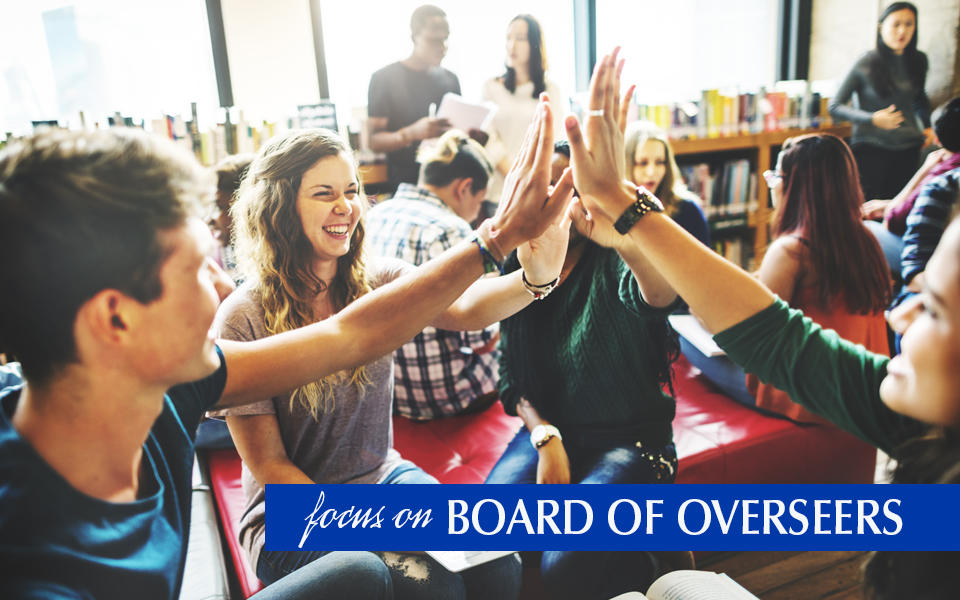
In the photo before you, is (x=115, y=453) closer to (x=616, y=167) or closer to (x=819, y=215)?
(x=616, y=167)

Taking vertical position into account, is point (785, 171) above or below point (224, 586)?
above

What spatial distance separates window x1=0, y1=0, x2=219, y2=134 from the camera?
3.69 m

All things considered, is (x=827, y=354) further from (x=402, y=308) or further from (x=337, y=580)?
(x=337, y=580)

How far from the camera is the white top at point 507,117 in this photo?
147 inches

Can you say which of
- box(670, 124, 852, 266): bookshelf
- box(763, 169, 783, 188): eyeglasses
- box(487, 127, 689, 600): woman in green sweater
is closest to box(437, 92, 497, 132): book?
box(763, 169, 783, 188): eyeglasses

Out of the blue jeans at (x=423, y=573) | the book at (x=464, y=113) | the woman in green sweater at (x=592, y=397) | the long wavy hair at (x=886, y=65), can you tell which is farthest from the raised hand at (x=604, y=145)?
the long wavy hair at (x=886, y=65)

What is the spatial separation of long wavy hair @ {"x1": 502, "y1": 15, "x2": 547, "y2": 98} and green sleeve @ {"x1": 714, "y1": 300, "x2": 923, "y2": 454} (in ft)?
9.62

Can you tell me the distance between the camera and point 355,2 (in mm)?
4141

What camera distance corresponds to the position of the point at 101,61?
12.5 ft

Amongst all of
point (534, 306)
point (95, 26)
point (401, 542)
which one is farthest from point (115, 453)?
point (95, 26)

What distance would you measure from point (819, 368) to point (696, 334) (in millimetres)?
1520

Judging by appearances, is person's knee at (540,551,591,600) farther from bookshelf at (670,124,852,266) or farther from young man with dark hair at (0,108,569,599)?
bookshelf at (670,124,852,266)

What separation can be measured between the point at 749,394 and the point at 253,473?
63.7 inches

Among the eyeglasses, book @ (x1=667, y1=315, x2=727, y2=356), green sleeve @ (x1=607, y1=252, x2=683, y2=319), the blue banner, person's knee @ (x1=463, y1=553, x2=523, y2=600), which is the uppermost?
the eyeglasses
